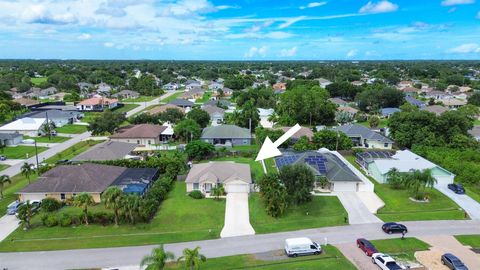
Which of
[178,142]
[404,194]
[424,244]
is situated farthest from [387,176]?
[178,142]

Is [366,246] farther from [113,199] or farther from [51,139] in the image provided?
[51,139]

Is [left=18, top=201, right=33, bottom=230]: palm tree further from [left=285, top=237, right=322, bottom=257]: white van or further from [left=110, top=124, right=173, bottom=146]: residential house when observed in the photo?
[left=110, top=124, right=173, bottom=146]: residential house

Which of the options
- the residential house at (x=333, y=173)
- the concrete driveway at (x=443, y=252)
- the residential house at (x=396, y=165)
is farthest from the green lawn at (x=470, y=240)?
the residential house at (x=396, y=165)

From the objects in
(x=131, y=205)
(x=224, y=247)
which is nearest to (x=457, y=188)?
(x=224, y=247)

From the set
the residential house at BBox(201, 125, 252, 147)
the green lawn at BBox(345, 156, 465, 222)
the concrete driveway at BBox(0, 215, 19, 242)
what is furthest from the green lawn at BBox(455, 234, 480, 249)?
the concrete driveway at BBox(0, 215, 19, 242)

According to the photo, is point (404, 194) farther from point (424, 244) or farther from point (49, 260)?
point (49, 260)

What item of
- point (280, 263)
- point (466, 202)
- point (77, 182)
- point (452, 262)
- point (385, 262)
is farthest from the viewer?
point (466, 202)

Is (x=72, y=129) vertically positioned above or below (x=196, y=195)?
above

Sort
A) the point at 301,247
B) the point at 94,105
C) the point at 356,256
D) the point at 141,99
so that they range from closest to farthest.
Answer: the point at 356,256
the point at 301,247
the point at 94,105
the point at 141,99
